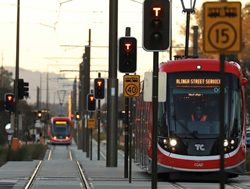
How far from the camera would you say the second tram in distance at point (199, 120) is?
22703 millimetres

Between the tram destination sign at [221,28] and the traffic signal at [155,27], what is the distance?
4609mm

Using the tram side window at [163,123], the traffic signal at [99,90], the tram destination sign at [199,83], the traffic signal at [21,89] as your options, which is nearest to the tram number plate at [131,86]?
the tram side window at [163,123]

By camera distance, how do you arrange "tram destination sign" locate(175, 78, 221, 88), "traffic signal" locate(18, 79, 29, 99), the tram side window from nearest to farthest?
the tram side window
"tram destination sign" locate(175, 78, 221, 88)
"traffic signal" locate(18, 79, 29, 99)

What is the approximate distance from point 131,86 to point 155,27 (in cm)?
730

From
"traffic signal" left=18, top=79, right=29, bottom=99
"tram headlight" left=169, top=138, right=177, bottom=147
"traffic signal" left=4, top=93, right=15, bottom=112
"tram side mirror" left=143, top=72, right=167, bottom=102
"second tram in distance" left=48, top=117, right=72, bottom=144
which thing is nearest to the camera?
"tram side mirror" left=143, top=72, right=167, bottom=102

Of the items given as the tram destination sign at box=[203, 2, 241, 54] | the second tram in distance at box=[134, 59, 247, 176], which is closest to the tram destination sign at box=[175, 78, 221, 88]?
the second tram in distance at box=[134, 59, 247, 176]

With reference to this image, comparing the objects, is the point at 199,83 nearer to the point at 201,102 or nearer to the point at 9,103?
the point at 201,102

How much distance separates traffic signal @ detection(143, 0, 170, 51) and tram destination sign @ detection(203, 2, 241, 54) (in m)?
4.61

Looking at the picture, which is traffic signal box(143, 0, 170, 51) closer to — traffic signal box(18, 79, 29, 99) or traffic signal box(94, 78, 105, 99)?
traffic signal box(94, 78, 105, 99)

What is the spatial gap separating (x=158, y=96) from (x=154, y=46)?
136cm

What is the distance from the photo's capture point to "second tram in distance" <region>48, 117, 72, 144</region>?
98.2 metres

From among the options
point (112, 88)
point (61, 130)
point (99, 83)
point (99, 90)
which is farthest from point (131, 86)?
point (61, 130)

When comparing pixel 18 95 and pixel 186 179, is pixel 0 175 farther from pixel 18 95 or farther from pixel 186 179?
pixel 18 95

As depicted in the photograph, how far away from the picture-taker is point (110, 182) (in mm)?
23203
